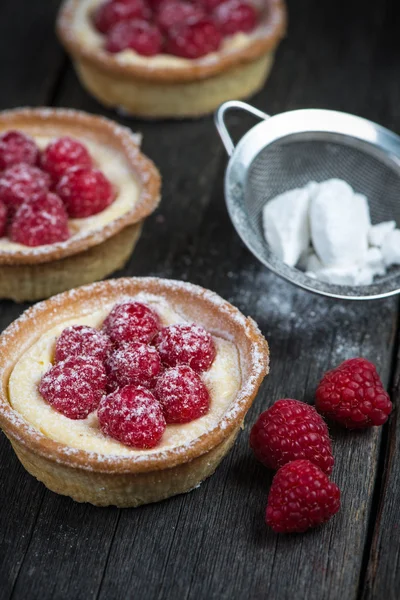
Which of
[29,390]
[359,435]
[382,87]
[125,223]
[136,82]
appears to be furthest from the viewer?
[382,87]

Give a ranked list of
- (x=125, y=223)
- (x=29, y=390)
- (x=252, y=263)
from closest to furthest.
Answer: (x=29, y=390) → (x=125, y=223) → (x=252, y=263)

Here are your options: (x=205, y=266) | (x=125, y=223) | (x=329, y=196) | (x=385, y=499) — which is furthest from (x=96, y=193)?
(x=385, y=499)

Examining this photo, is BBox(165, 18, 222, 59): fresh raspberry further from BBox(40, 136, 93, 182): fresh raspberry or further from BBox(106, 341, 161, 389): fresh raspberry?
BBox(106, 341, 161, 389): fresh raspberry

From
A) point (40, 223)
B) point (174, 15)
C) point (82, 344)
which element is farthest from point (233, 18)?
point (82, 344)

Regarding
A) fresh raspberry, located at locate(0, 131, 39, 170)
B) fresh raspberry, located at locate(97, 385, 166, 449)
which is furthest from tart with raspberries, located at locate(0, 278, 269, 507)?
fresh raspberry, located at locate(0, 131, 39, 170)

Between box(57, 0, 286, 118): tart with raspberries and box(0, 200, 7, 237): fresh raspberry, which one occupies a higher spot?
box(57, 0, 286, 118): tart with raspberries

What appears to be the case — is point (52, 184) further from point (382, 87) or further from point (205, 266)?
point (382, 87)
